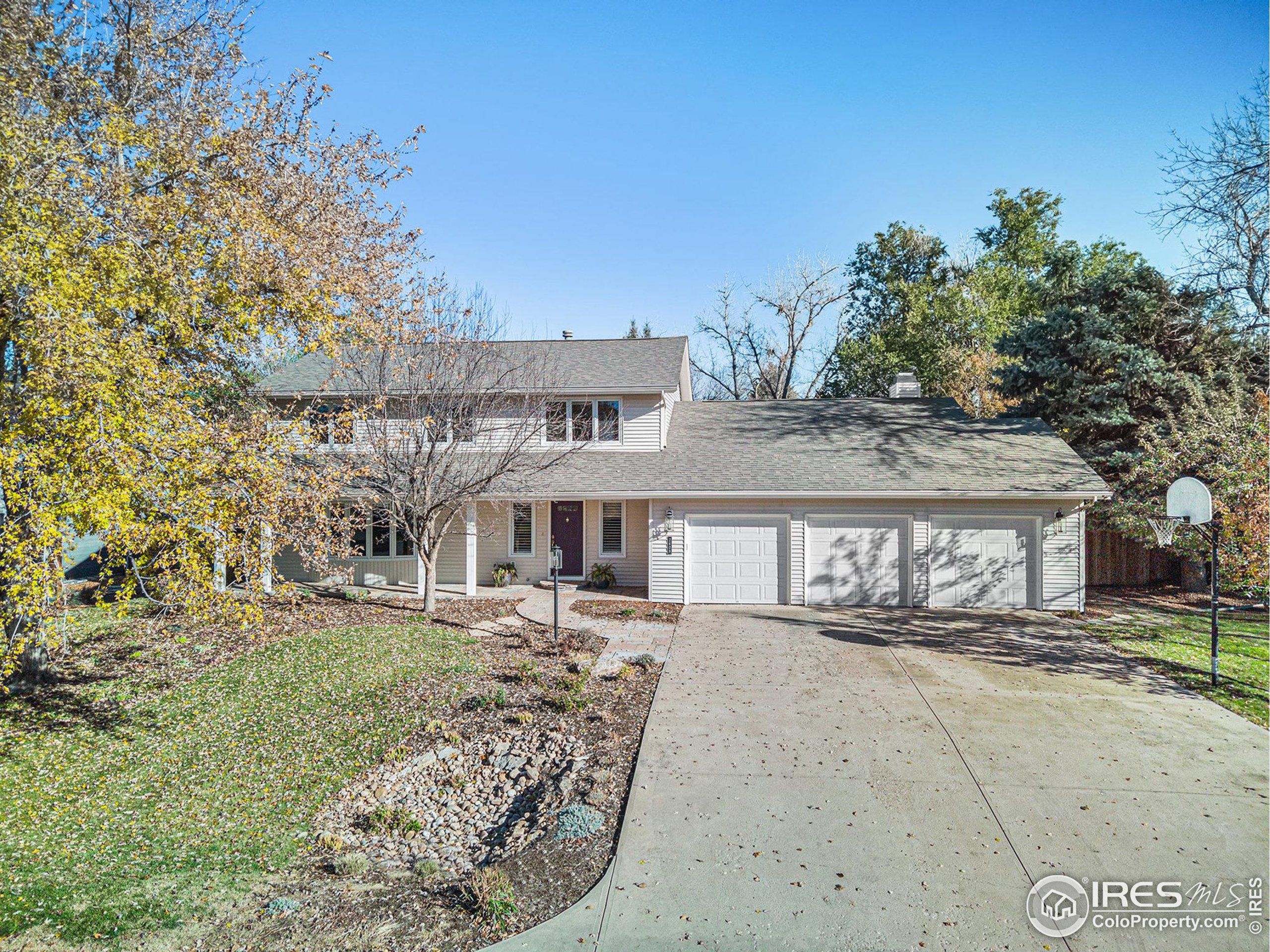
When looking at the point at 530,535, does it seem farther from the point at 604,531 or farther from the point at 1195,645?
the point at 1195,645

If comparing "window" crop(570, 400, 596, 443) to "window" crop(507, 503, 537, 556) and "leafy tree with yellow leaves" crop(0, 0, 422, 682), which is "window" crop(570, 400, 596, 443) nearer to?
"window" crop(507, 503, 537, 556)

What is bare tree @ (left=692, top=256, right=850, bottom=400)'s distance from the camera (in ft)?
97.6

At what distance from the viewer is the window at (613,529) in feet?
52.0

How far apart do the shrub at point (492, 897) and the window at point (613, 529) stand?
37.0ft

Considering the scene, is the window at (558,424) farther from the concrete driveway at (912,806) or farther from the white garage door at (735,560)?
the concrete driveway at (912,806)

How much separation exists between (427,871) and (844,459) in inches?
471

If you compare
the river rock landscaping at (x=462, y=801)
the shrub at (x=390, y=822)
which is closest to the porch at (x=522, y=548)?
the river rock landscaping at (x=462, y=801)

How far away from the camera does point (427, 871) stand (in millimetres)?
4895

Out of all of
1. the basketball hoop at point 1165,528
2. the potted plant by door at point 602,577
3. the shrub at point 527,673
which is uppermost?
the basketball hoop at point 1165,528

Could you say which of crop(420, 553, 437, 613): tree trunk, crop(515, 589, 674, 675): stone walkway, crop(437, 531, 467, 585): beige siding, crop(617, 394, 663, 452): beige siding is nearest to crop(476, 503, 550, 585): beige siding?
crop(437, 531, 467, 585): beige siding

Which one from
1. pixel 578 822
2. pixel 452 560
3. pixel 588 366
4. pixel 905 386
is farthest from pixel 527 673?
pixel 905 386

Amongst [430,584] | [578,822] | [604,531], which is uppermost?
[604,531]

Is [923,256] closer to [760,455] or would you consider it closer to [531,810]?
[760,455]

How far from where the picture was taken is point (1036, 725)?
718cm
